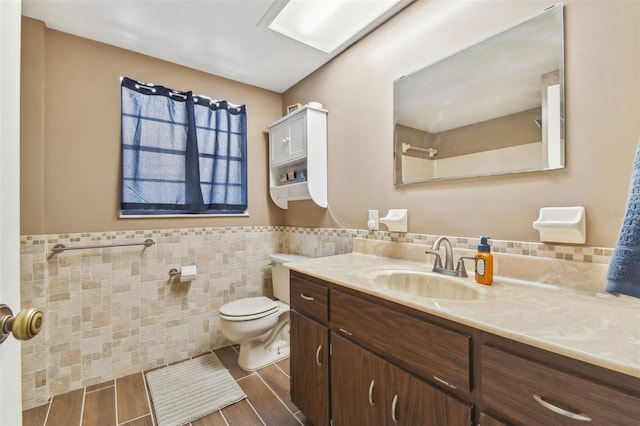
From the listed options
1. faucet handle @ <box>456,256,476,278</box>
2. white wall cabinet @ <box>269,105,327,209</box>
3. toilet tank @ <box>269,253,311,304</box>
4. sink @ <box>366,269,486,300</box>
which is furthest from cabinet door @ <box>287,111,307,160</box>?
faucet handle @ <box>456,256,476,278</box>

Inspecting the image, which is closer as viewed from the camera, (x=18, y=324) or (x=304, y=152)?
(x=18, y=324)

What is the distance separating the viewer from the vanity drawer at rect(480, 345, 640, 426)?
0.54m

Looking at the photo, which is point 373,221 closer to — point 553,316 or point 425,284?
point 425,284

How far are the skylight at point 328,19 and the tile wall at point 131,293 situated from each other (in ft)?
4.49

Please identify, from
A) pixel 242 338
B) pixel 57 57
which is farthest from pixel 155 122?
pixel 242 338

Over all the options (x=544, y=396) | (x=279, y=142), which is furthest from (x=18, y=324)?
(x=279, y=142)

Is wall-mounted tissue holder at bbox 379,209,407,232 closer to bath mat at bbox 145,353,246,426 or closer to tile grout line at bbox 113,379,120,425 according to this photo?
bath mat at bbox 145,353,246,426

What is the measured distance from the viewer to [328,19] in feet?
5.70

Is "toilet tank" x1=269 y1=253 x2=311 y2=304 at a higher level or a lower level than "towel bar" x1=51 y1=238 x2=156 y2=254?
lower

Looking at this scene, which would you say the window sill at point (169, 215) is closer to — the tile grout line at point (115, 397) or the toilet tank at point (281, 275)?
the toilet tank at point (281, 275)

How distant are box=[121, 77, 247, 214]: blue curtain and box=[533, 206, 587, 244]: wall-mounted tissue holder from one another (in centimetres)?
217

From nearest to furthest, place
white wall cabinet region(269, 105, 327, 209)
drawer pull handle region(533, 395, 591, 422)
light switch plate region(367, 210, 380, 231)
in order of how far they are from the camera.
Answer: drawer pull handle region(533, 395, 591, 422), light switch plate region(367, 210, 380, 231), white wall cabinet region(269, 105, 327, 209)

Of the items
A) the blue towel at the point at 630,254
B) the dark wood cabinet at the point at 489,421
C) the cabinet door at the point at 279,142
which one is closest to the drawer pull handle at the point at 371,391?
the dark wood cabinet at the point at 489,421

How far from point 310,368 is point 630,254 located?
1.28m
